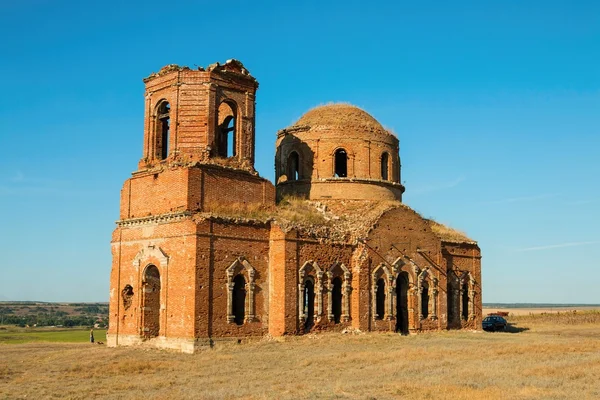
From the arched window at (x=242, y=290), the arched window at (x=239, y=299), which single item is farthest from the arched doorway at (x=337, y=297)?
the arched window at (x=239, y=299)

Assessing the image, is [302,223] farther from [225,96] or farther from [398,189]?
[398,189]

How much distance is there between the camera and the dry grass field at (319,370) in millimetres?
13656

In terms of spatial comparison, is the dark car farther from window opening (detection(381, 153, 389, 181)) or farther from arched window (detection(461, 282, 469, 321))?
window opening (detection(381, 153, 389, 181))

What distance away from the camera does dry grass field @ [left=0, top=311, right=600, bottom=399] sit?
13.7 metres

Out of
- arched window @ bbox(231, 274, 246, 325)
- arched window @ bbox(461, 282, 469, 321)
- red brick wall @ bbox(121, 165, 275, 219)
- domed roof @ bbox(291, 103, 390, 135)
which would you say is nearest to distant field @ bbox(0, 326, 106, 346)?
red brick wall @ bbox(121, 165, 275, 219)

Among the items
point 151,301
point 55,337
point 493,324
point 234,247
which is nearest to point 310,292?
point 234,247

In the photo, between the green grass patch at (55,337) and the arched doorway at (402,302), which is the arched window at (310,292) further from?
the green grass patch at (55,337)

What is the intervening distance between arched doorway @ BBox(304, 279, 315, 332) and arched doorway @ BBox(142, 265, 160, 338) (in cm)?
510

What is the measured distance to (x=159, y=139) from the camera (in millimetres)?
24609

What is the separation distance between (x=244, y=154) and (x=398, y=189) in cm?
934

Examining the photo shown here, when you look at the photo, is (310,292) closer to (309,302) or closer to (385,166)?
(309,302)

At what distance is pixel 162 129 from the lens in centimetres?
2480

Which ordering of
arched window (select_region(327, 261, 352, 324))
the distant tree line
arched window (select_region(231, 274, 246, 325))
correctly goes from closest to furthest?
arched window (select_region(231, 274, 246, 325))
arched window (select_region(327, 261, 352, 324))
the distant tree line

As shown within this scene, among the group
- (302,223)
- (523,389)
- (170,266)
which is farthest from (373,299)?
(523,389)
